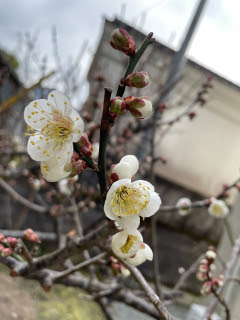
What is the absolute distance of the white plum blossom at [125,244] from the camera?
602 millimetres

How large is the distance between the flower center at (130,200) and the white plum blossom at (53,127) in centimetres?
15

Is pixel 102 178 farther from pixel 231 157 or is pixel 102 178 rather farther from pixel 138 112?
pixel 231 157

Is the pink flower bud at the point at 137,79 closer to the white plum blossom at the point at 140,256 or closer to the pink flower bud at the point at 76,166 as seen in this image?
the pink flower bud at the point at 76,166

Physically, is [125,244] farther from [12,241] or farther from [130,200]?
[12,241]

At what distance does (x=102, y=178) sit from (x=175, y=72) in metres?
2.84

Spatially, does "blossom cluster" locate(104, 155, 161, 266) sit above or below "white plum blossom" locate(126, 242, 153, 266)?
above

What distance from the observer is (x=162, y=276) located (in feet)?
14.3

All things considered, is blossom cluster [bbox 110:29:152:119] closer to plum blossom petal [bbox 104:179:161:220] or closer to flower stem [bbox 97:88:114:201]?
flower stem [bbox 97:88:114:201]

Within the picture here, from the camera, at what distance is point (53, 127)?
26.5 inches

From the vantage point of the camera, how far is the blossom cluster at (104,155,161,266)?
572 mm

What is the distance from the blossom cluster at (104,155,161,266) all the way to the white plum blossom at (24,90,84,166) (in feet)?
0.43

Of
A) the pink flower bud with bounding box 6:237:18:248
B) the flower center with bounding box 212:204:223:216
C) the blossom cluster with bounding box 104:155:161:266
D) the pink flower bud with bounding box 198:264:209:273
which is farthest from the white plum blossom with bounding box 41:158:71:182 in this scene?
the flower center with bounding box 212:204:223:216

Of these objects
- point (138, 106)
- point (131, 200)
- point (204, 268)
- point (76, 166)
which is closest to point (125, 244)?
point (131, 200)

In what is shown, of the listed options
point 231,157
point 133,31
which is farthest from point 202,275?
point 231,157
